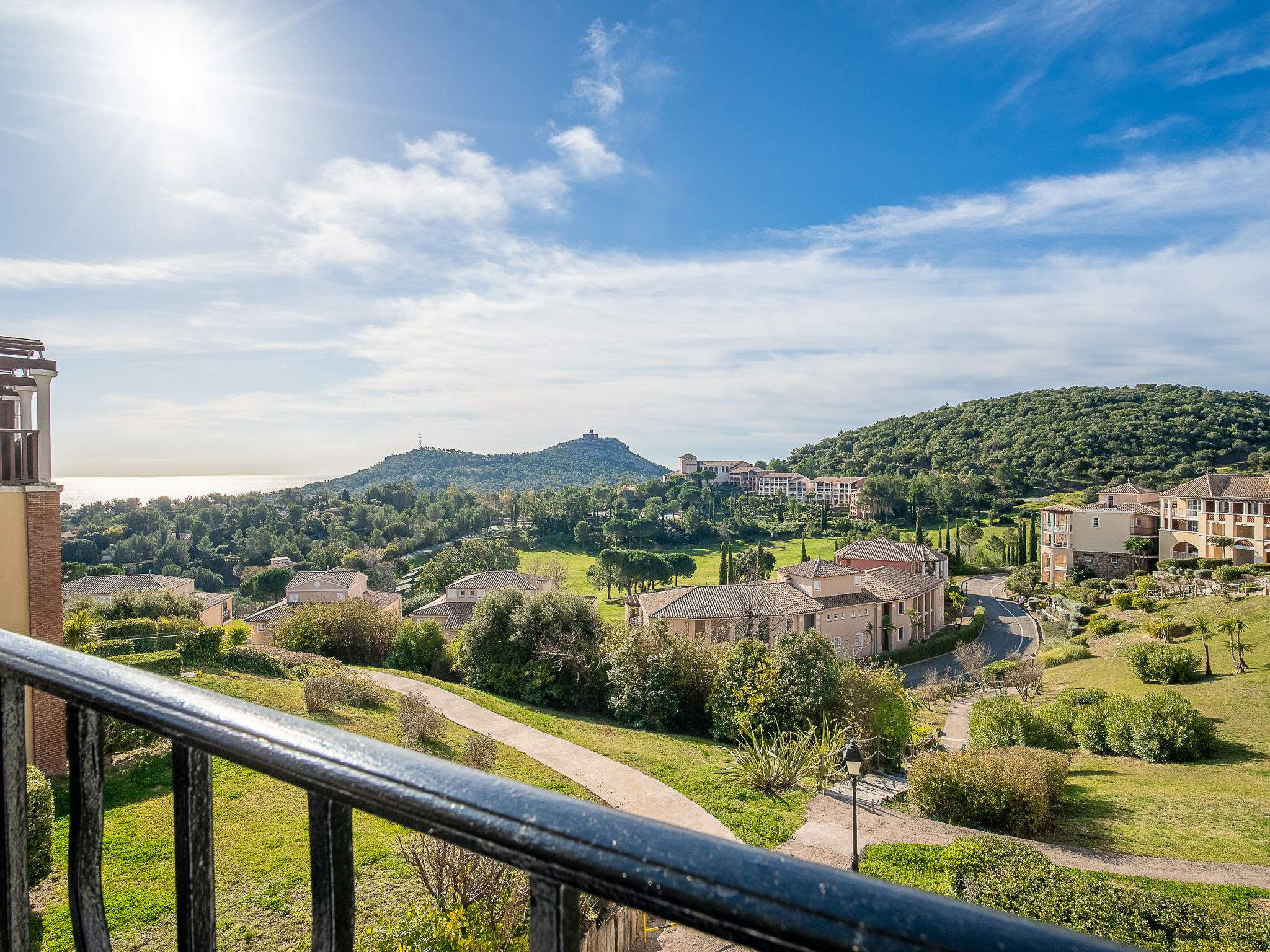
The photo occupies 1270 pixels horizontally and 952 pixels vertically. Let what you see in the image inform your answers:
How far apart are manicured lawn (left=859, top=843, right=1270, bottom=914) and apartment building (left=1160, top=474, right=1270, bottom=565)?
39.6 metres

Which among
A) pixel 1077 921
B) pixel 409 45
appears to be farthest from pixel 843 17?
pixel 1077 921

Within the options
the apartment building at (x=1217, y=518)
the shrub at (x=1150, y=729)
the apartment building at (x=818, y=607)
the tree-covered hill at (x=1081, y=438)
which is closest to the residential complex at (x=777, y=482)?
the tree-covered hill at (x=1081, y=438)

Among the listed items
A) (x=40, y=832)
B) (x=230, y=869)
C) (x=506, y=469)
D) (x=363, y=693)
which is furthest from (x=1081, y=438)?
(x=506, y=469)

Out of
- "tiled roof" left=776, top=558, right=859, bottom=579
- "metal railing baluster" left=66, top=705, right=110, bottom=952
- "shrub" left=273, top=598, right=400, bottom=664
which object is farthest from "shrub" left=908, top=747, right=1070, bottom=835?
"tiled roof" left=776, top=558, right=859, bottom=579

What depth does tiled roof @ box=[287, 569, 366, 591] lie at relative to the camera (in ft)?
138

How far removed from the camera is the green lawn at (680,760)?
37.0 ft

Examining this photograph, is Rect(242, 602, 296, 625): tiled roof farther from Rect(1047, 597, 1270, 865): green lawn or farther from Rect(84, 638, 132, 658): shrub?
Rect(1047, 597, 1270, 865): green lawn

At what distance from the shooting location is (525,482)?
533 feet

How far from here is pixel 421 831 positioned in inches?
26.0

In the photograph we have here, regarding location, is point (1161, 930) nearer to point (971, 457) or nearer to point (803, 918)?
point (803, 918)

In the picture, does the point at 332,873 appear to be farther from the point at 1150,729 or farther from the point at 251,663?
the point at 1150,729

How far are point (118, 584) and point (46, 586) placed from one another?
30.5 metres

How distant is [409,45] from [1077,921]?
12.9m

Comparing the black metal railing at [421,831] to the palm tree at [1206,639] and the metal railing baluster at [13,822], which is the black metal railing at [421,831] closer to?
the metal railing baluster at [13,822]
